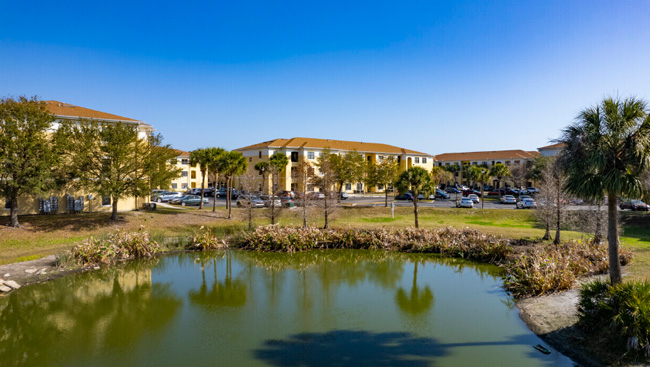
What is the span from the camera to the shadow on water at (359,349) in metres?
9.56

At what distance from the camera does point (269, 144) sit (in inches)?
2450

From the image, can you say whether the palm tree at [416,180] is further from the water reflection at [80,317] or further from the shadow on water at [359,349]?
the water reflection at [80,317]

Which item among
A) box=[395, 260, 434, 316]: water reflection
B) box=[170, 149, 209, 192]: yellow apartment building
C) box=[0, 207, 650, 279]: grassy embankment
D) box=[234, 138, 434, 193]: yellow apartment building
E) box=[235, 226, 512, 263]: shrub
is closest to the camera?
box=[395, 260, 434, 316]: water reflection

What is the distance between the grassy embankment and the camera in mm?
21375

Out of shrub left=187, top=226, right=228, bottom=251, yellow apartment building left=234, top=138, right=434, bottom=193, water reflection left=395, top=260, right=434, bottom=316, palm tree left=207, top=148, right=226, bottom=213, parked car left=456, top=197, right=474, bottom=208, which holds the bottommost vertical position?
water reflection left=395, top=260, right=434, bottom=316

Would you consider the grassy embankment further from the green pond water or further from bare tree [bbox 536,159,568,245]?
the green pond water

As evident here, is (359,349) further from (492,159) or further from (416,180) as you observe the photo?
(492,159)

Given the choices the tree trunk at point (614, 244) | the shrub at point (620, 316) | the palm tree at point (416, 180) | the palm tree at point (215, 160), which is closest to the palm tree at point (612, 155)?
the tree trunk at point (614, 244)

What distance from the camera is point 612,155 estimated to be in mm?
10398

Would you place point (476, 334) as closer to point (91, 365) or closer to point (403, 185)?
point (91, 365)

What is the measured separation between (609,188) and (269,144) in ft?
181

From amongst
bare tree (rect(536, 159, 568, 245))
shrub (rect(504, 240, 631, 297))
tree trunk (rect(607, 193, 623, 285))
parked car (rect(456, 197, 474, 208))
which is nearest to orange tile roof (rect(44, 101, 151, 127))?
shrub (rect(504, 240, 631, 297))

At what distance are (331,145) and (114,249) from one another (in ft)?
157

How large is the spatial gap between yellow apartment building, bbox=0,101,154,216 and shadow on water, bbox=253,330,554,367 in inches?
957
